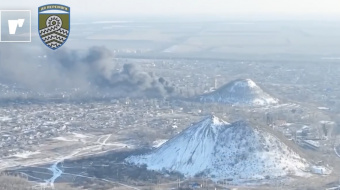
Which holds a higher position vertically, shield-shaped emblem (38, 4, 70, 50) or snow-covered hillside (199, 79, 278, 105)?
shield-shaped emblem (38, 4, 70, 50)

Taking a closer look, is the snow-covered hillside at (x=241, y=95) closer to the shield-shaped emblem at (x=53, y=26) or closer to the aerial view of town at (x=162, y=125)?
the aerial view of town at (x=162, y=125)

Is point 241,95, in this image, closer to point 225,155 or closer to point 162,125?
point 162,125

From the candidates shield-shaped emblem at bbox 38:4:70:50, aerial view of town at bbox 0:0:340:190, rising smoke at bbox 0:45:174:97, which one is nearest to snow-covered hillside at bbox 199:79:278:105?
aerial view of town at bbox 0:0:340:190

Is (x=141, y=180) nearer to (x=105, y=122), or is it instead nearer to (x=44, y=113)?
(x=105, y=122)

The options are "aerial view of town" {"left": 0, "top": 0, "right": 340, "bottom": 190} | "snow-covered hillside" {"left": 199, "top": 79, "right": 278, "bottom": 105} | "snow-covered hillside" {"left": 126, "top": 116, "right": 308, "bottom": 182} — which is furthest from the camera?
"snow-covered hillside" {"left": 199, "top": 79, "right": 278, "bottom": 105}

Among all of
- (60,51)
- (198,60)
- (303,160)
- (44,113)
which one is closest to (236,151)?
(303,160)

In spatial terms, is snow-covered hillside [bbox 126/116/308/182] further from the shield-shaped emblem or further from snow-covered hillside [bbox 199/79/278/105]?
snow-covered hillside [bbox 199/79/278/105]
